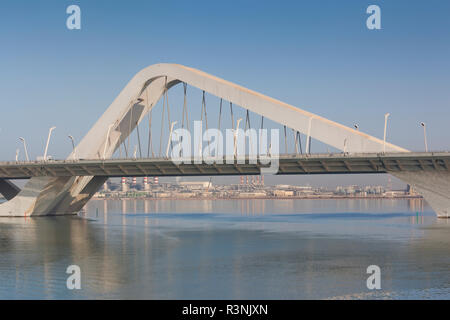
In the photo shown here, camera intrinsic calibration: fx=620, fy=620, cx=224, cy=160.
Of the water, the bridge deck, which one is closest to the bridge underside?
the bridge deck

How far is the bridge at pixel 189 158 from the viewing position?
210 feet

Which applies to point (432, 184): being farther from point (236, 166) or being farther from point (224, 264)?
point (224, 264)

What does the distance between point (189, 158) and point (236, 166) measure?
5.19m

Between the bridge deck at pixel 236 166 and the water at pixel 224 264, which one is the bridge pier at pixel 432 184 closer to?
the bridge deck at pixel 236 166

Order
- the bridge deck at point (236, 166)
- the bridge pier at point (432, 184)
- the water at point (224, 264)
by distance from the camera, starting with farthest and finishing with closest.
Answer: the bridge pier at point (432, 184)
the bridge deck at point (236, 166)
the water at point (224, 264)

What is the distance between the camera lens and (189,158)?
221 feet

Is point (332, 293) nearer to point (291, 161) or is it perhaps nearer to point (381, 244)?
point (381, 244)

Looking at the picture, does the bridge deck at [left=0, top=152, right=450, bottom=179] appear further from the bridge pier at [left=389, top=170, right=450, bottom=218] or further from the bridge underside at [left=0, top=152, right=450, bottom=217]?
the bridge pier at [left=389, top=170, right=450, bottom=218]

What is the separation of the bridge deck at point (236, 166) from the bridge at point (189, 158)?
0.10 metres

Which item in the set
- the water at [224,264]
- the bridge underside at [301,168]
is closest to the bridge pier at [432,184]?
the bridge underside at [301,168]

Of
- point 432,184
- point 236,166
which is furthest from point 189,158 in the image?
point 432,184

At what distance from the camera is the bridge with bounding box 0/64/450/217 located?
64062mm

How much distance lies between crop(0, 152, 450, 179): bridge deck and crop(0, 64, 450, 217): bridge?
0.32 feet
